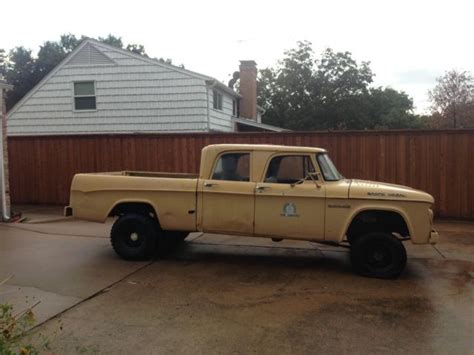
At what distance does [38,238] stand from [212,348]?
6109 millimetres

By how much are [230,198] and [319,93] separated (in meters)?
34.6

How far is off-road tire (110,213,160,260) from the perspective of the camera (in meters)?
7.75

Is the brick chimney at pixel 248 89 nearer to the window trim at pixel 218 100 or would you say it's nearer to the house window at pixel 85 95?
the window trim at pixel 218 100

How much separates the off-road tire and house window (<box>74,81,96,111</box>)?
38.6ft

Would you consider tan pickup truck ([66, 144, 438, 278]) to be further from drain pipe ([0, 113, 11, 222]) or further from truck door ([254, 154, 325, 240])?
drain pipe ([0, 113, 11, 222])

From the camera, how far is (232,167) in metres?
7.64

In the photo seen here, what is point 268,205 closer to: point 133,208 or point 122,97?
point 133,208

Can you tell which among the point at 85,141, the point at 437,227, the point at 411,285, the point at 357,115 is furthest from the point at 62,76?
the point at 357,115

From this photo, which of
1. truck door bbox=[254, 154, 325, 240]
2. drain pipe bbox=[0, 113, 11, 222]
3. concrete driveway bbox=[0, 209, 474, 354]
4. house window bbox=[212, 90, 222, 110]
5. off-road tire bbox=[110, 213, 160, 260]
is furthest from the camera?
house window bbox=[212, 90, 222, 110]

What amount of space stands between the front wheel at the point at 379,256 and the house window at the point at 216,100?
498 inches

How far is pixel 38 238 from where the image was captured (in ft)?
30.9

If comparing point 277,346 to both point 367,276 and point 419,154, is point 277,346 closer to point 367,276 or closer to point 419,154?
point 367,276

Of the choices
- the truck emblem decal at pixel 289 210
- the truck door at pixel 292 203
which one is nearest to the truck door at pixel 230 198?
the truck door at pixel 292 203

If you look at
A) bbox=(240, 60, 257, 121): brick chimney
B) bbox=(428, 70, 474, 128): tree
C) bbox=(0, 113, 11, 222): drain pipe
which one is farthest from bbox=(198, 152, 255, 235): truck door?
bbox=(428, 70, 474, 128): tree
